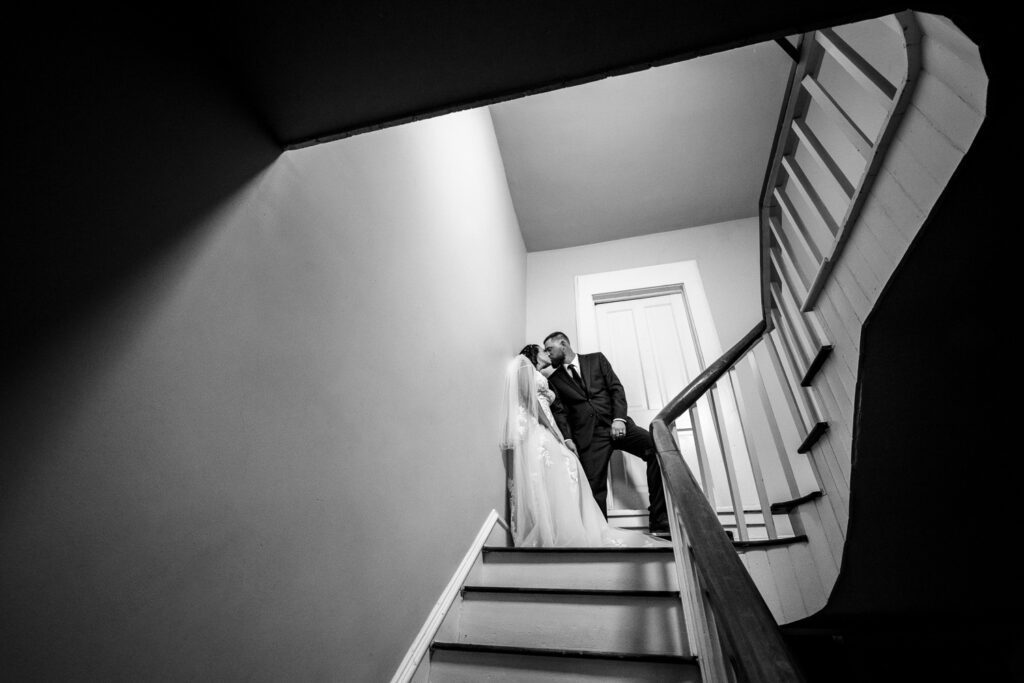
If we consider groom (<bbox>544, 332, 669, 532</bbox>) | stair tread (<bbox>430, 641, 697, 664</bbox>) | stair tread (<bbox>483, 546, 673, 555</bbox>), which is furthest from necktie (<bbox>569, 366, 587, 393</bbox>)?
stair tread (<bbox>430, 641, 697, 664</bbox>)

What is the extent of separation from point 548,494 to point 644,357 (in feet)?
6.19

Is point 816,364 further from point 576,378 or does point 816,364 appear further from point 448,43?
point 576,378

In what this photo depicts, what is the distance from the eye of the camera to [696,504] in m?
1.04

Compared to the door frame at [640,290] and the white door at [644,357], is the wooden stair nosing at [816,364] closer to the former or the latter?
the white door at [644,357]

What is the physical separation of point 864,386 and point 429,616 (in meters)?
1.59

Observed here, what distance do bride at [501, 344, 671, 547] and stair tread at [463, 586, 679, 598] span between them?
53 centimetres

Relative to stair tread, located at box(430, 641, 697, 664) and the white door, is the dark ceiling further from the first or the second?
the white door

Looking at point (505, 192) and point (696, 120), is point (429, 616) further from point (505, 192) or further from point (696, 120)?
point (696, 120)

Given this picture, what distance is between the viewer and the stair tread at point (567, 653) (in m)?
1.40

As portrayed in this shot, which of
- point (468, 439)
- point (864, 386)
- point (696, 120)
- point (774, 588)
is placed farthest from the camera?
point (696, 120)

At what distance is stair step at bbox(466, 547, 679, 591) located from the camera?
1.84 meters

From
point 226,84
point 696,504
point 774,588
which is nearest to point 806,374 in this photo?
point 774,588

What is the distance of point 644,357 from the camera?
3939 millimetres

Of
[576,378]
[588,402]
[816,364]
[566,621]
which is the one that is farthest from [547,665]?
[576,378]
